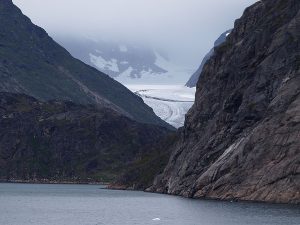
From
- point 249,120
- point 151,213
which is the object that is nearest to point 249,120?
point 249,120

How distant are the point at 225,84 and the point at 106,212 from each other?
5490cm

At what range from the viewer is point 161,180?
185 m

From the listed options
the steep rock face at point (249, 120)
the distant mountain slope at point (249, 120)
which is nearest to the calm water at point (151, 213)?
the distant mountain slope at point (249, 120)

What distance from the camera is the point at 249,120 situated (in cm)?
14162

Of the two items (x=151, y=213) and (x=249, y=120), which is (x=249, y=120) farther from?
(x=151, y=213)

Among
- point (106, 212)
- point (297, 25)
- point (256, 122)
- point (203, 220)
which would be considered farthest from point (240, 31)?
point (203, 220)

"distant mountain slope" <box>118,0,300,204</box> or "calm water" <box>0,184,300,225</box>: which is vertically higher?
"distant mountain slope" <box>118,0,300,204</box>

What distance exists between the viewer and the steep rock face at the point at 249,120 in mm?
124125

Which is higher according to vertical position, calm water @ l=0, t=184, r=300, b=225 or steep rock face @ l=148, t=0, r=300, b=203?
steep rock face @ l=148, t=0, r=300, b=203

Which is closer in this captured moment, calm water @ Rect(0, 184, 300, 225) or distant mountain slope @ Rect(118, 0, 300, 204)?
calm water @ Rect(0, 184, 300, 225)

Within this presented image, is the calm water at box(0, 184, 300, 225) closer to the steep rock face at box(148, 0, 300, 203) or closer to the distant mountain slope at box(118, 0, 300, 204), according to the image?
the distant mountain slope at box(118, 0, 300, 204)

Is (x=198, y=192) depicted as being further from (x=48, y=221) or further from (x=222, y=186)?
(x=48, y=221)

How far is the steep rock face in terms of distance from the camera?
407ft

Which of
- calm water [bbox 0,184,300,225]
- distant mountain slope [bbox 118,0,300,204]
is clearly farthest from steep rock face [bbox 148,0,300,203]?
calm water [bbox 0,184,300,225]
